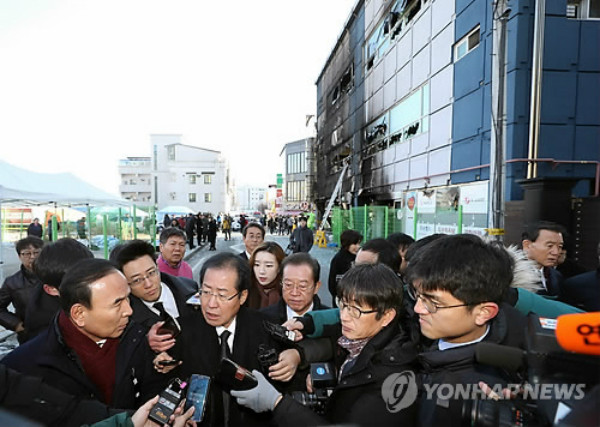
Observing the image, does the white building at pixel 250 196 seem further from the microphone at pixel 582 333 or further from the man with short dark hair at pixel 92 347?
the microphone at pixel 582 333

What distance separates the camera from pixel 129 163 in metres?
69.6

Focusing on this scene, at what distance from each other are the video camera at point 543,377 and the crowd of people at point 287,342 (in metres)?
0.04

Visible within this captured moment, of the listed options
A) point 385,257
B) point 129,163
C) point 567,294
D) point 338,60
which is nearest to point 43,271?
point 385,257

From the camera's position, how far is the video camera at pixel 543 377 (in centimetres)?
77

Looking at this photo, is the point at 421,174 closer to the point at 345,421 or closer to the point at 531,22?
the point at 531,22

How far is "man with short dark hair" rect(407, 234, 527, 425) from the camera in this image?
132 centimetres

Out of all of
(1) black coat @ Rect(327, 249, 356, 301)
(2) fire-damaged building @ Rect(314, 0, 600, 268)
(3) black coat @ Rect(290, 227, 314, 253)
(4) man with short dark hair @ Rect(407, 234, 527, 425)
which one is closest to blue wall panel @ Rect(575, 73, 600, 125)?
(2) fire-damaged building @ Rect(314, 0, 600, 268)

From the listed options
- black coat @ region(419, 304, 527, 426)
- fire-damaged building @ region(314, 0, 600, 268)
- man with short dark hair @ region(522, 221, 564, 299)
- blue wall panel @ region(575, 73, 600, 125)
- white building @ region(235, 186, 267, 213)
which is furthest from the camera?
white building @ region(235, 186, 267, 213)

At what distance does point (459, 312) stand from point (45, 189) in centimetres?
1132

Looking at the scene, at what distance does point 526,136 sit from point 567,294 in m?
5.95

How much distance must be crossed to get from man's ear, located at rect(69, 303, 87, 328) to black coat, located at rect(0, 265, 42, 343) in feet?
7.01

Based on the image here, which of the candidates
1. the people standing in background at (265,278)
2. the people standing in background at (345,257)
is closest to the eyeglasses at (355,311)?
the people standing in background at (265,278)

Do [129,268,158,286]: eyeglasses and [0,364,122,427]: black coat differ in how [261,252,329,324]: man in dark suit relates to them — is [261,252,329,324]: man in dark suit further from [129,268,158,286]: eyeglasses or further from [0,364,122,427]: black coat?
[0,364,122,427]: black coat

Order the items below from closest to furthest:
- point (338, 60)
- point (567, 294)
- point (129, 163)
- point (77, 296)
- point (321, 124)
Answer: point (77, 296)
point (567, 294)
point (338, 60)
point (321, 124)
point (129, 163)
